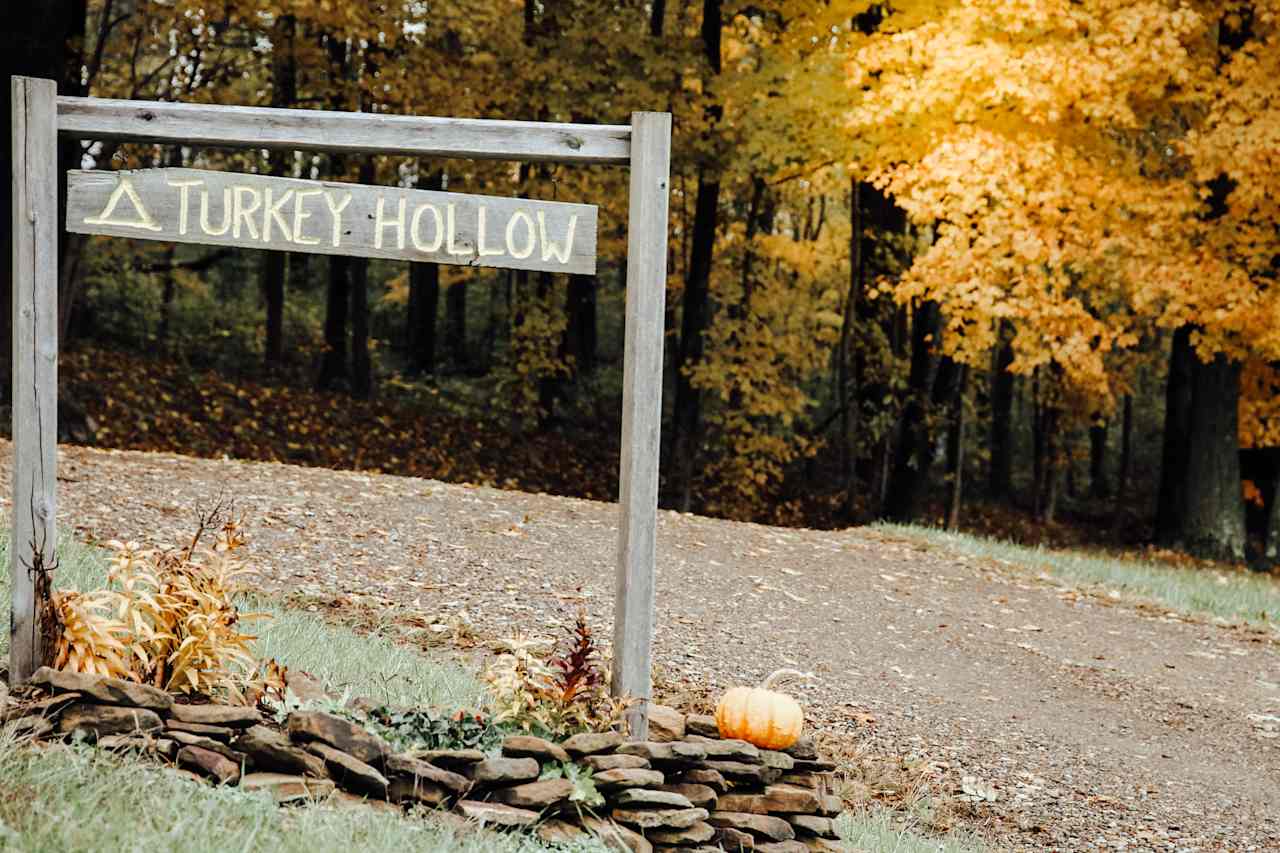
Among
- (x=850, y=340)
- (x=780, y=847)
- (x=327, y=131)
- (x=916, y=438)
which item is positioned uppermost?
(x=327, y=131)

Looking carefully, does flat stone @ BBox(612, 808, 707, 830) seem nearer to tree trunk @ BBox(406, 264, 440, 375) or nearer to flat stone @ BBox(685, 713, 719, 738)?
flat stone @ BBox(685, 713, 719, 738)

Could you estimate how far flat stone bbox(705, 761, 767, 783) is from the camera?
422 cm

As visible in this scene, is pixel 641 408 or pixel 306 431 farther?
pixel 306 431

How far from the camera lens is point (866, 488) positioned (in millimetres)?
16531

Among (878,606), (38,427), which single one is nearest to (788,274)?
(878,606)

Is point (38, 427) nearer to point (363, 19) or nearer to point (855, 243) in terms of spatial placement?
point (363, 19)

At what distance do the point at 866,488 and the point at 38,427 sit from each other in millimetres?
13442

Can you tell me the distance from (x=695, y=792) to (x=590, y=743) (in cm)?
45

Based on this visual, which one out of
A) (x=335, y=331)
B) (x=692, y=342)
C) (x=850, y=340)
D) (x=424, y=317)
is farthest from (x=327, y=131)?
(x=424, y=317)

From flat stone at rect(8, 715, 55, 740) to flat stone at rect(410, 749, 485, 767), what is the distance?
1.11 meters

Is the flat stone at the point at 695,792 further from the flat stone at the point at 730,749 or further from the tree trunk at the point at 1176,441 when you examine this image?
the tree trunk at the point at 1176,441

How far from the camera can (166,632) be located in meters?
4.07

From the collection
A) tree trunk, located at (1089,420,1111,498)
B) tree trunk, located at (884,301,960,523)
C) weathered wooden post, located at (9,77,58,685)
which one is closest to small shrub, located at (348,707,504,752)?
weathered wooden post, located at (9,77,58,685)

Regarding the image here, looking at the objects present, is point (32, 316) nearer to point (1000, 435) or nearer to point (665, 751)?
point (665, 751)
